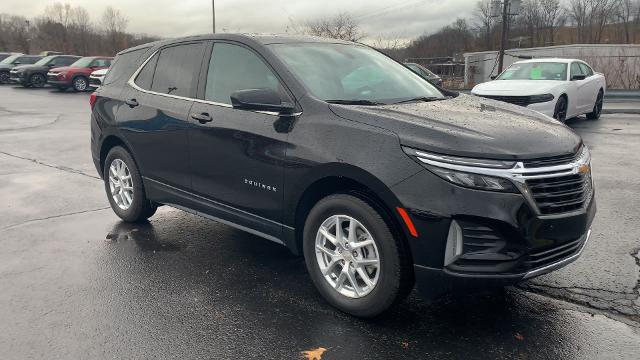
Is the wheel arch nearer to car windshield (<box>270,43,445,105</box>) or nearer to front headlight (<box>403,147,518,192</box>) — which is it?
front headlight (<box>403,147,518,192</box>)

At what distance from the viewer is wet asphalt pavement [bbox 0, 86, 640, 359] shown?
3152 mm

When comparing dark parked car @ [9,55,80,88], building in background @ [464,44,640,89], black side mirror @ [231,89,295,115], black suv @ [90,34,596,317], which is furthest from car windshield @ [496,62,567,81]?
dark parked car @ [9,55,80,88]

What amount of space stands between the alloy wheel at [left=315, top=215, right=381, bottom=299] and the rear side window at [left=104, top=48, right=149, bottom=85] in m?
3.10

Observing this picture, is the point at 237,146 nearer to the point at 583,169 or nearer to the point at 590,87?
the point at 583,169

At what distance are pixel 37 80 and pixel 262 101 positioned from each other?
3062cm

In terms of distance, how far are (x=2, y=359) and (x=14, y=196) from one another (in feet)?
14.2

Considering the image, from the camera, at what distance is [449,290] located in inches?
121

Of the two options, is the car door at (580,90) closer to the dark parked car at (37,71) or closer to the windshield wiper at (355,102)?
the windshield wiper at (355,102)

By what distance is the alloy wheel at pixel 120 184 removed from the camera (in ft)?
18.0

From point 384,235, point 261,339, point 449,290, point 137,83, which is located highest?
point 137,83

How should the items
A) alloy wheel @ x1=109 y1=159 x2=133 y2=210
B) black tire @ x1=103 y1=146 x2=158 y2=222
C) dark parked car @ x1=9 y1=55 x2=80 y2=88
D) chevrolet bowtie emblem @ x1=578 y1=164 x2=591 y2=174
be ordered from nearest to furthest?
chevrolet bowtie emblem @ x1=578 y1=164 x2=591 y2=174
black tire @ x1=103 y1=146 x2=158 y2=222
alloy wheel @ x1=109 y1=159 x2=133 y2=210
dark parked car @ x1=9 y1=55 x2=80 y2=88

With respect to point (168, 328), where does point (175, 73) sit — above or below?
above

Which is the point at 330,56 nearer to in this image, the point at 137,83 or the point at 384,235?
the point at 384,235

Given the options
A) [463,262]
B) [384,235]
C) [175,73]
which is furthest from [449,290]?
[175,73]
